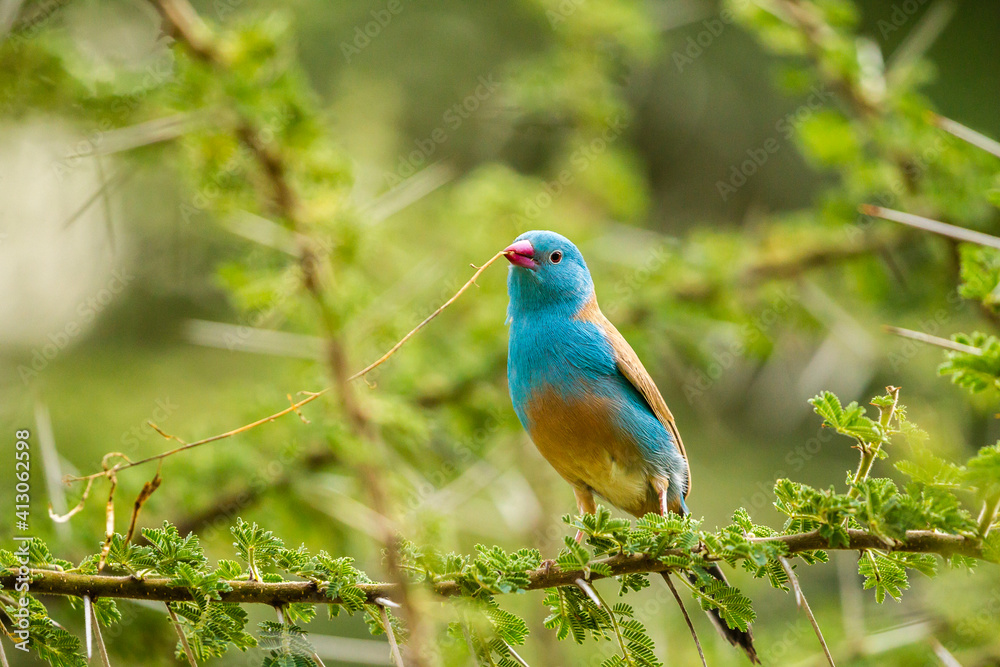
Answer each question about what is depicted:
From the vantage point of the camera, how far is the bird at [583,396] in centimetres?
352

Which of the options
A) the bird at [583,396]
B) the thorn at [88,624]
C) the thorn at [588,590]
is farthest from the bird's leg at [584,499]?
the thorn at [88,624]

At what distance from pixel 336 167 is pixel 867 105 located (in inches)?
116

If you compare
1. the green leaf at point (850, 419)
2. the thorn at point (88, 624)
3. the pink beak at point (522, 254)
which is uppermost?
the pink beak at point (522, 254)

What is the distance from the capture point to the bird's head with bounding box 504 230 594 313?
3783 mm

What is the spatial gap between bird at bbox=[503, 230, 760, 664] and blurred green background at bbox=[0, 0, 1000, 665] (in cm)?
63

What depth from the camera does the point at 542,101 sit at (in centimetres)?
558

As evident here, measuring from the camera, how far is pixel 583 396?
352cm

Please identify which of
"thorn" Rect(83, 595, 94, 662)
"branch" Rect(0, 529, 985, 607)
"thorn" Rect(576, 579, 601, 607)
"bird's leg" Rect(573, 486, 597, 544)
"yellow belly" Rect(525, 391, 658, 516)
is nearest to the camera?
"thorn" Rect(83, 595, 94, 662)

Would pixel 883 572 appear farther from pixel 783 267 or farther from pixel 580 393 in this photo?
pixel 783 267

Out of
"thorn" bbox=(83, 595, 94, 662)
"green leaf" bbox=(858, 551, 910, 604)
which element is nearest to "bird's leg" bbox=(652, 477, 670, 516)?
"green leaf" bbox=(858, 551, 910, 604)

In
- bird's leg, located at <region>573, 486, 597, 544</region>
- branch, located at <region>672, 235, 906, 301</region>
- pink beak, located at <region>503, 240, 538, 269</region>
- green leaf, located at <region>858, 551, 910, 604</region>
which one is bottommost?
green leaf, located at <region>858, 551, 910, 604</region>

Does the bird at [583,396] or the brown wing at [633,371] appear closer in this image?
the bird at [583,396]

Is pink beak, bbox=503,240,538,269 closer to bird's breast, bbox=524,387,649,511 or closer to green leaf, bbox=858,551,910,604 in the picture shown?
bird's breast, bbox=524,387,649,511

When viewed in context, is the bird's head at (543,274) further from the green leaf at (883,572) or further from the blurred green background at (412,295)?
the green leaf at (883,572)
